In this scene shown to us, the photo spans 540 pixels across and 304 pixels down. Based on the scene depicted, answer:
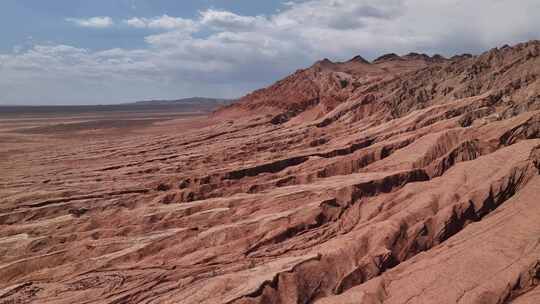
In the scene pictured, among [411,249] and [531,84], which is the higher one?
[531,84]

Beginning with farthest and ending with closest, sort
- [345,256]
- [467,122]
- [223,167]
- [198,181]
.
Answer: [223,167] < [198,181] < [467,122] < [345,256]

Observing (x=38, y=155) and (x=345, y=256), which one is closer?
(x=345, y=256)

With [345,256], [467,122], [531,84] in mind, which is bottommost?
[345,256]

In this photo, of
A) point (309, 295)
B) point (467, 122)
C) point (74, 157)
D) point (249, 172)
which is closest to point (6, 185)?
point (74, 157)

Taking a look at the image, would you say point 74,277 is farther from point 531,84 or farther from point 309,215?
point 531,84

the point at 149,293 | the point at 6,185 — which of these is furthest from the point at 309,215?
the point at 6,185

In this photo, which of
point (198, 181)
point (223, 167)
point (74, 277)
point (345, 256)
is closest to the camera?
point (345, 256)

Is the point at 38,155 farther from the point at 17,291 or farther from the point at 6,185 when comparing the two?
the point at 17,291
